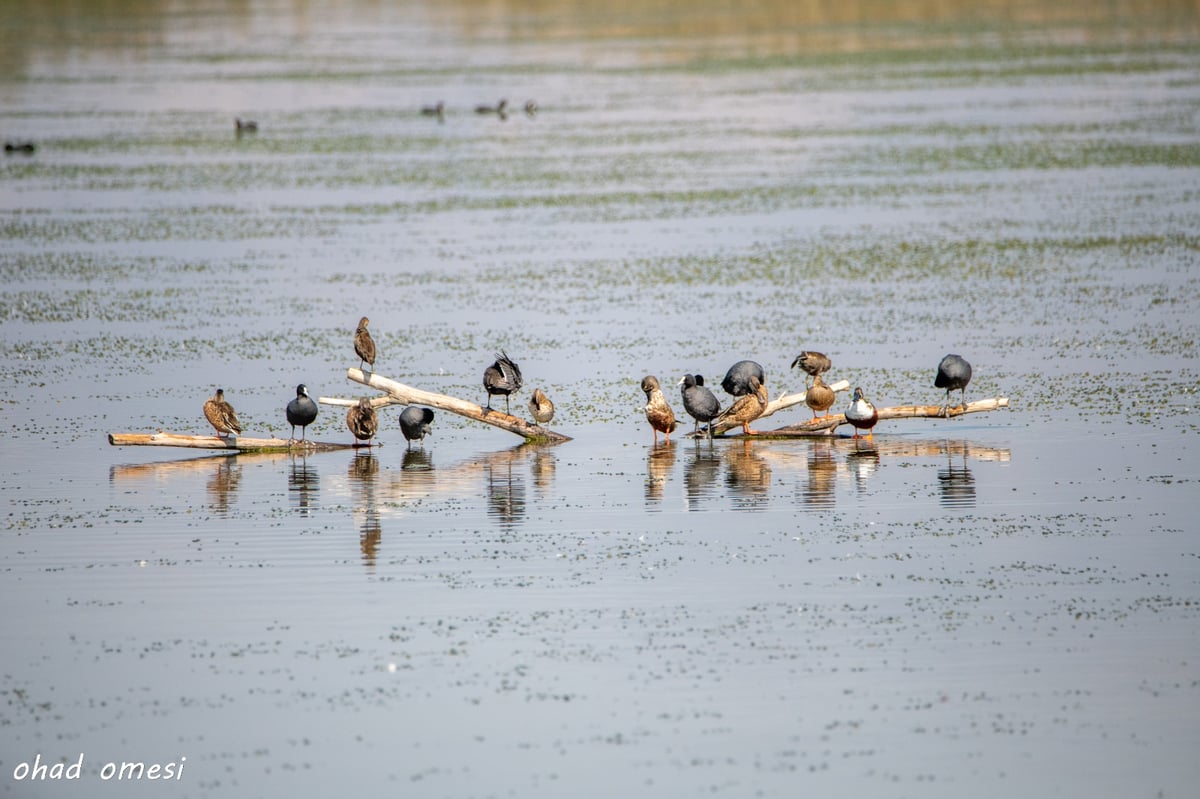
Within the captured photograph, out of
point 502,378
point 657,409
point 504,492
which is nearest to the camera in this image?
point 504,492

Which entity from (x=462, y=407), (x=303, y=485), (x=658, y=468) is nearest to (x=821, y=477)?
(x=658, y=468)

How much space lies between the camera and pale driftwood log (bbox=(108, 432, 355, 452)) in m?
21.2

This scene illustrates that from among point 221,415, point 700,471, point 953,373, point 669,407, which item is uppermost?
point 953,373

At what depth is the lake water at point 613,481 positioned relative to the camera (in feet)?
41.9

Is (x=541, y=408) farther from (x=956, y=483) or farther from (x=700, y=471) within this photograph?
(x=956, y=483)

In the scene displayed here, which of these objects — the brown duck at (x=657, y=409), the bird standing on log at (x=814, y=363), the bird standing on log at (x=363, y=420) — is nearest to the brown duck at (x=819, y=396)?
the bird standing on log at (x=814, y=363)

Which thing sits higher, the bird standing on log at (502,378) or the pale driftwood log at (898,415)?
the bird standing on log at (502,378)

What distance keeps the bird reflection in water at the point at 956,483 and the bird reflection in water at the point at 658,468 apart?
9.67 ft

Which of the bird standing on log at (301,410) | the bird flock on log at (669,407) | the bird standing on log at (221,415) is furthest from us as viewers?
the bird standing on log at (301,410)

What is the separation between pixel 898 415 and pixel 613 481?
397 cm

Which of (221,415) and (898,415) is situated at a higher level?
(221,415)

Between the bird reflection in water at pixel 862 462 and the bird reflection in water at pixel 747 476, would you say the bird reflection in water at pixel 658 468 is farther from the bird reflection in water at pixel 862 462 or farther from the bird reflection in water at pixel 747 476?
the bird reflection in water at pixel 862 462

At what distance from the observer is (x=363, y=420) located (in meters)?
21.8

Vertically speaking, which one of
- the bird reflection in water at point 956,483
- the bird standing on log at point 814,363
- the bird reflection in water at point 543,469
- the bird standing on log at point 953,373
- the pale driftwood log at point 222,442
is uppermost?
the bird standing on log at point 814,363
